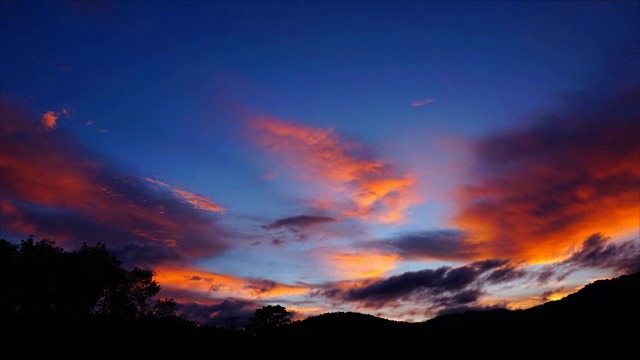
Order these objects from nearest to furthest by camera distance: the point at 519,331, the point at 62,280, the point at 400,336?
1. the point at 519,331
2. the point at 400,336
3. the point at 62,280

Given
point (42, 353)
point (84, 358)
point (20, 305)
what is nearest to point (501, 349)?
point (84, 358)

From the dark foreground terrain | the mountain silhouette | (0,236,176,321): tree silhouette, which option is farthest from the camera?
(0,236,176,321): tree silhouette

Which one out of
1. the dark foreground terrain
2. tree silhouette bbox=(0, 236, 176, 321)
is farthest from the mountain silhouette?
tree silhouette bbox=(0, 236, 176, 321)

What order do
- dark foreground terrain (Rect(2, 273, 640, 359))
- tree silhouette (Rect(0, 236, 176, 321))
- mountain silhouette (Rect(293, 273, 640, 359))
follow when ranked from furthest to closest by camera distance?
tree silhouette (Rect(0, 236, 176, 321)), mountain silhouette (Rect(293, 273, 640, 359)), dark foreground terrain (Rect(2, 273, 640, 359))

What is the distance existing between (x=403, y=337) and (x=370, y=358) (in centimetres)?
856

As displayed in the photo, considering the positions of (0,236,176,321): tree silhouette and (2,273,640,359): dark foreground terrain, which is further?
(0,236,176,321): tree silhouette

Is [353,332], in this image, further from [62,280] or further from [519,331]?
[62,280]

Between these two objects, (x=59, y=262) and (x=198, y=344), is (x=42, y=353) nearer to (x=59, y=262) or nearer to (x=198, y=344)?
(x=198, y=344)

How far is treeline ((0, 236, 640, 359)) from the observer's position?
28828 mm

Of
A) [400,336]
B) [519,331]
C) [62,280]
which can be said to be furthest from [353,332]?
[62,280]

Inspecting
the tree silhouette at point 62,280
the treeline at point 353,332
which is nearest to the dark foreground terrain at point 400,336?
the treeline at point 353,332

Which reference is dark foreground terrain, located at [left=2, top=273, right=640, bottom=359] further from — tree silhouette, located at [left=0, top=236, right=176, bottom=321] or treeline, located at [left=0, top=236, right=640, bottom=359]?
tree silhouette, located at [left=0, top=236, right=176, bottom=321]

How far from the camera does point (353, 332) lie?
138 ft

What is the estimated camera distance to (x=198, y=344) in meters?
31.2
